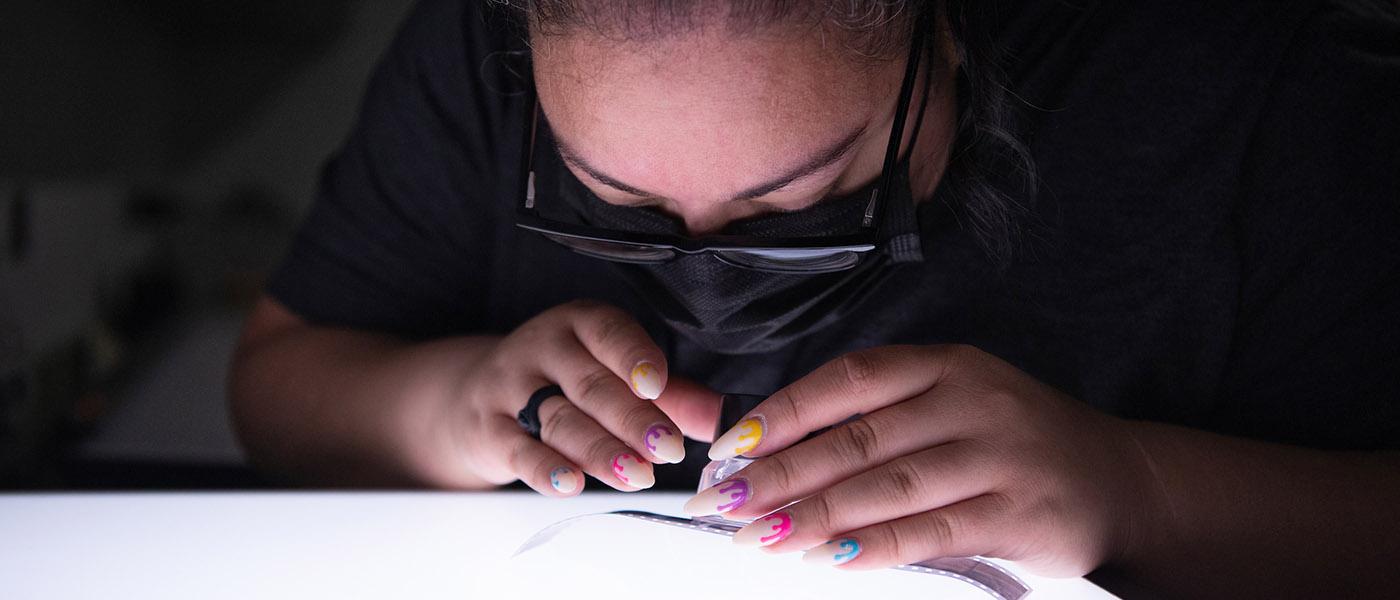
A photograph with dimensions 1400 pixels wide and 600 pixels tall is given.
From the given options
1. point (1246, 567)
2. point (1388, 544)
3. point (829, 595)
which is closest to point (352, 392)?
point (829, 595)

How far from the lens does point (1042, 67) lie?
956 millimetres

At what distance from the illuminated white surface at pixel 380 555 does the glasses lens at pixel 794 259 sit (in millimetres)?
232

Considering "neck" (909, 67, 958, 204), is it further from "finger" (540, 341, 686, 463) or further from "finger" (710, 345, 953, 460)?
"finger" (540, 341, 686, 463)

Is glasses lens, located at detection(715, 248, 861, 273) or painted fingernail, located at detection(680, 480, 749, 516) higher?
glasses lens, located at detection(715, 248, 861, 273)

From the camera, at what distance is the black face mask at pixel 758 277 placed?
2.58ft

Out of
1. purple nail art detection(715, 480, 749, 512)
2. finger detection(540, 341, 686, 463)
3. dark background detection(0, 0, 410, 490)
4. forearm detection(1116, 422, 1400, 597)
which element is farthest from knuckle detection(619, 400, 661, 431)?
dark background detection(0, 0, 410, 490)

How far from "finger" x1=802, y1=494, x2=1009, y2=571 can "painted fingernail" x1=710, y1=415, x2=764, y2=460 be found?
0.30 ft

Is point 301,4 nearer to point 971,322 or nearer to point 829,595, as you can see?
point 971,322

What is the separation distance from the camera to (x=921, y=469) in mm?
673

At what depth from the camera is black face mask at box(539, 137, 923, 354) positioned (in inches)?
30.9

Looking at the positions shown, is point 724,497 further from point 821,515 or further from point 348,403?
point 348,403

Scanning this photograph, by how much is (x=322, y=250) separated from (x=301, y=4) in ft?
4.94

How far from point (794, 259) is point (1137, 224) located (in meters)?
0.41

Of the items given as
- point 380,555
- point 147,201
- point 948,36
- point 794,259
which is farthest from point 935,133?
point 147,201
